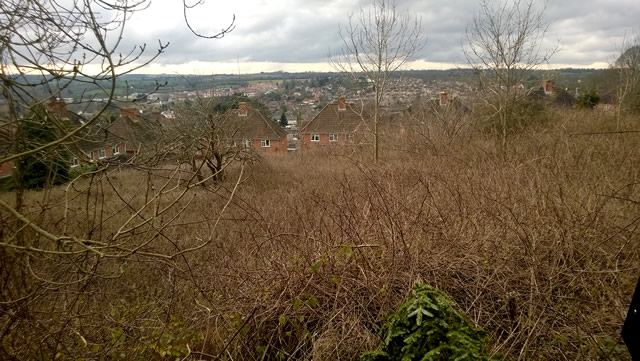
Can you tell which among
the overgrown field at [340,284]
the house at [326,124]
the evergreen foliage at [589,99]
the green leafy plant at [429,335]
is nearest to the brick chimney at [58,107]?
the overgrown field at [340,284]

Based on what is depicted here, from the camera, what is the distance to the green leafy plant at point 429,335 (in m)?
2.10

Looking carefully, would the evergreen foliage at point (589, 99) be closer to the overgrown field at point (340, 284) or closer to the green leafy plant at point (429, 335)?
the overgrown field at point (340, 284)

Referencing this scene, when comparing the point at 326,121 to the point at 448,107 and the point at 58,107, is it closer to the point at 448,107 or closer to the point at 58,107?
the point at 448,107

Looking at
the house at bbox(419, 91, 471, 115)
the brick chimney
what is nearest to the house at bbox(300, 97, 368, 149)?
the house at bbox(419, 91, 471, 115)

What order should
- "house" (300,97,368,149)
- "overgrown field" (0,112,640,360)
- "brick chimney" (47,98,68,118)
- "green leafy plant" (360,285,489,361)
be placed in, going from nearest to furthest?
"green leafy plant" (360,285,489,361) < "overgrown field" (0,112,640,360) < "brick chimney" (47,98,68,118) < "house" (300,97,368,149)

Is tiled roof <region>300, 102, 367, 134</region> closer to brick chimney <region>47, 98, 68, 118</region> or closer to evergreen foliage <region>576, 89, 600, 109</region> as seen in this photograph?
evergreen foliage <region>576, 89, 600, 109</region>

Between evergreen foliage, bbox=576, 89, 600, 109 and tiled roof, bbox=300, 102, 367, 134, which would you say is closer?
evergreen foliage, bbox=576, 89, 600, 109

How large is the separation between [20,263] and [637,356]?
349 centimetres

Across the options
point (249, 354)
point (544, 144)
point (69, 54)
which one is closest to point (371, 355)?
point (249, 354)

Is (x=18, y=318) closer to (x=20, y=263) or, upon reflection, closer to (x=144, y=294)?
(x=20, y=263)

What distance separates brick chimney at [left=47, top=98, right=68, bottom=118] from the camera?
3.03m

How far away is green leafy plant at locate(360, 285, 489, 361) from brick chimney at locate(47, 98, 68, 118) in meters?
2.87

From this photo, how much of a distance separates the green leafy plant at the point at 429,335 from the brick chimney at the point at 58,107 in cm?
287

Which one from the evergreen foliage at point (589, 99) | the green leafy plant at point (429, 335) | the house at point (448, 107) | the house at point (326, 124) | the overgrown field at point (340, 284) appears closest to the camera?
the green leafy plant at point (429, 335)
